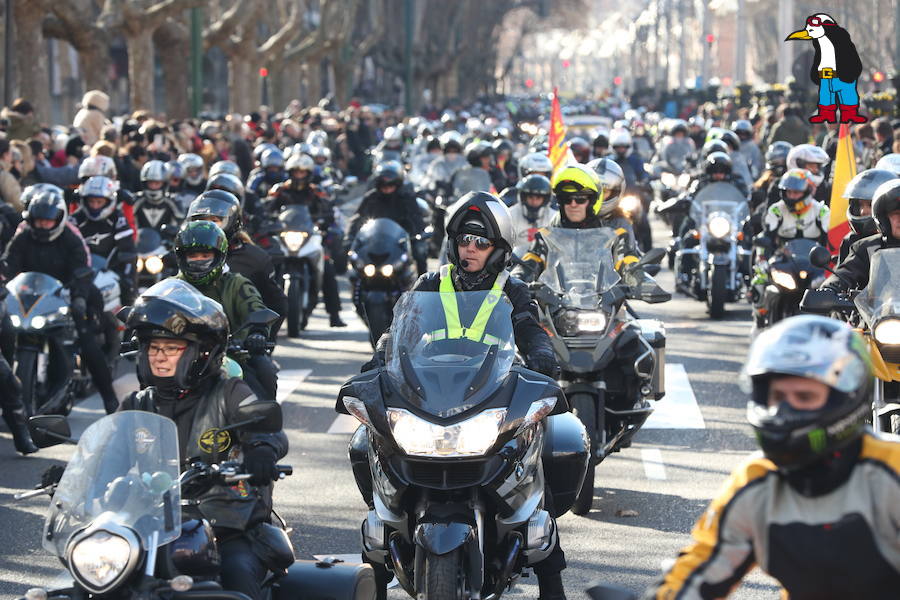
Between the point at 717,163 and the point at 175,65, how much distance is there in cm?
2500

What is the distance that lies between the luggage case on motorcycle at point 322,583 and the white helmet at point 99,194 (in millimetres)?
8823

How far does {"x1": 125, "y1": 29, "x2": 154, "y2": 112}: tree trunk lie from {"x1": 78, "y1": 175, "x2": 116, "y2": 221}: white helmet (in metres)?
22.4

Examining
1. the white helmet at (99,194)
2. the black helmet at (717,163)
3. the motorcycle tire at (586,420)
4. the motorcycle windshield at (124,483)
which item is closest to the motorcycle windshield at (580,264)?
the motorcycle tire at (586,420)

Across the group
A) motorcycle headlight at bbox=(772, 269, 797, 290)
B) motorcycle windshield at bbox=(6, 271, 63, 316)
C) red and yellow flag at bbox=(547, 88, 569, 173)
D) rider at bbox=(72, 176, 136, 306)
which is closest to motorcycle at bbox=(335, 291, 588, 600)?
motorcycle windshield at bbox=(6, 271, 63, 316)

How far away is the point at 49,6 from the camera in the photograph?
30.7 m

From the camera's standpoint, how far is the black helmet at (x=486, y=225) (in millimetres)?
7766

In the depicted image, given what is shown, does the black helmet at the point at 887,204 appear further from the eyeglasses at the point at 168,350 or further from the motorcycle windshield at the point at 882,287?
the eyeglasses at the point at 168,350

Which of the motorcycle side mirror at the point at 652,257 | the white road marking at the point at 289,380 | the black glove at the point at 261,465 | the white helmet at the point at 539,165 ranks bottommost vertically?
the white road marking at the point at 289,380

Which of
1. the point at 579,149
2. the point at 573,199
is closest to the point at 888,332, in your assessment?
the point at 573,199

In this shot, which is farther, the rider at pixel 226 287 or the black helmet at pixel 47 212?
the black helmet at pixel 47 212

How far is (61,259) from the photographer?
494 inches

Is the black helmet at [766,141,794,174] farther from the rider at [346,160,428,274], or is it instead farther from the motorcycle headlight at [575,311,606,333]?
the motorcycle headlight at [575,311,606,333]

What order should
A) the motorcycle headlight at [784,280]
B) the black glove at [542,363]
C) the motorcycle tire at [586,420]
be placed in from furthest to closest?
the motorcycle headlight at [784,280] → the motorcycle tire at [586,420] → the black glove at [542,363]

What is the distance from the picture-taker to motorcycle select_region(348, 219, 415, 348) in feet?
49.4
